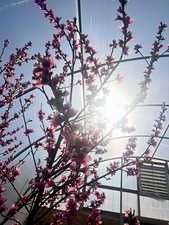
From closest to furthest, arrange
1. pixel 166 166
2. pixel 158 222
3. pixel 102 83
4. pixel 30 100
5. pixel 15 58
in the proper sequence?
1. pixel 102 83
2. pixel 30 100
3. pixel 15 58
4. pixel 158 222
5. pixel 166 166

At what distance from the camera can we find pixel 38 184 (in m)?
2.80

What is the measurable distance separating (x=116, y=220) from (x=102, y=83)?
23.1ft

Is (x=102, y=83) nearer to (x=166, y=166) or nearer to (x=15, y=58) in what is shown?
(x=15, y=58)

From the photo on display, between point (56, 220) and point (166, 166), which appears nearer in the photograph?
point (56, 220)

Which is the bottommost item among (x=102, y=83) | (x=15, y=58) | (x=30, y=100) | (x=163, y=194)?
(x=102, y=83)

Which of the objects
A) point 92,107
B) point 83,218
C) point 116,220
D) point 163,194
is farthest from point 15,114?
point 163,194

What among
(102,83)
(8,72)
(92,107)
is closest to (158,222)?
(92,107)

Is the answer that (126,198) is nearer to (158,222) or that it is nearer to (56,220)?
(158,222)

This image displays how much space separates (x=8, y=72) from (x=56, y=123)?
3.98 metres

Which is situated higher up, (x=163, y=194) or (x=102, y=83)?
(x=163, y=194)

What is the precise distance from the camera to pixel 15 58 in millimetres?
5773

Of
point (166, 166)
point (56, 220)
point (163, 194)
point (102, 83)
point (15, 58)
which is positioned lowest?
point (56, 220)

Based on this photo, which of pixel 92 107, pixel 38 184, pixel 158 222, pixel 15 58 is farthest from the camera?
pixel 158 222

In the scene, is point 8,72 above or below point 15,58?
below
